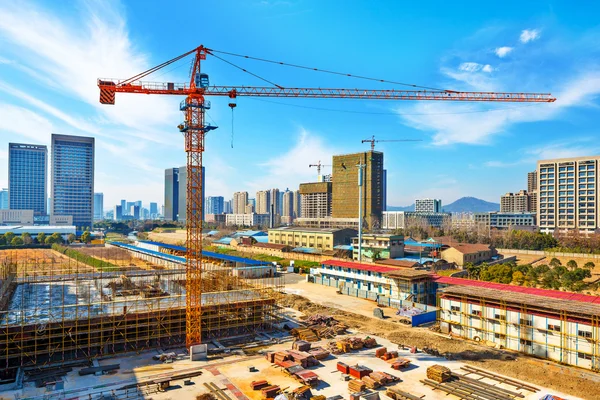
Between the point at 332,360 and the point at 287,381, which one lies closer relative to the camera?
the point at 287,381

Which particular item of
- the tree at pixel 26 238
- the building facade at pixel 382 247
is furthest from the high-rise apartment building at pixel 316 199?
the tree at pixel 26 238

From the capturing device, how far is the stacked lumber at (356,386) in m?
18.3

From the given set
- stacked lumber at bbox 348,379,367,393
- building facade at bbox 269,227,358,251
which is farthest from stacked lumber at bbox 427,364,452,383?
building facade at bbox 269,227,358,251

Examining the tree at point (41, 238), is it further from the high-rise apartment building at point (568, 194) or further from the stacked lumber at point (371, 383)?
the high-rise apartment building at point (568, 194)

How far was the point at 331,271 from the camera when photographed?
45656 millimetres

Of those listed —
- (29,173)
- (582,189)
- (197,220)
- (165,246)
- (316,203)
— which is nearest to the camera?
(197,220)

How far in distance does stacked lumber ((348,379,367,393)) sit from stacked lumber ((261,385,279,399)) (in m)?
3.48

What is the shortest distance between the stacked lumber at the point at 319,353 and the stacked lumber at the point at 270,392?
Result: 15.2ft

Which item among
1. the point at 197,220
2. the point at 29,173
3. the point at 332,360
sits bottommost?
the point at 332,360

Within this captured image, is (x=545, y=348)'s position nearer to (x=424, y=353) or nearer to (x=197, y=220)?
(x=424, y=353)

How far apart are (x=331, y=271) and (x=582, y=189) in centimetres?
7355

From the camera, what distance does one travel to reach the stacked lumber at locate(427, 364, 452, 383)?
19453 millimetres

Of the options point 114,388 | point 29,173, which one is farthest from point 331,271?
point 29,173

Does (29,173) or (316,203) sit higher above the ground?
(29,173)
